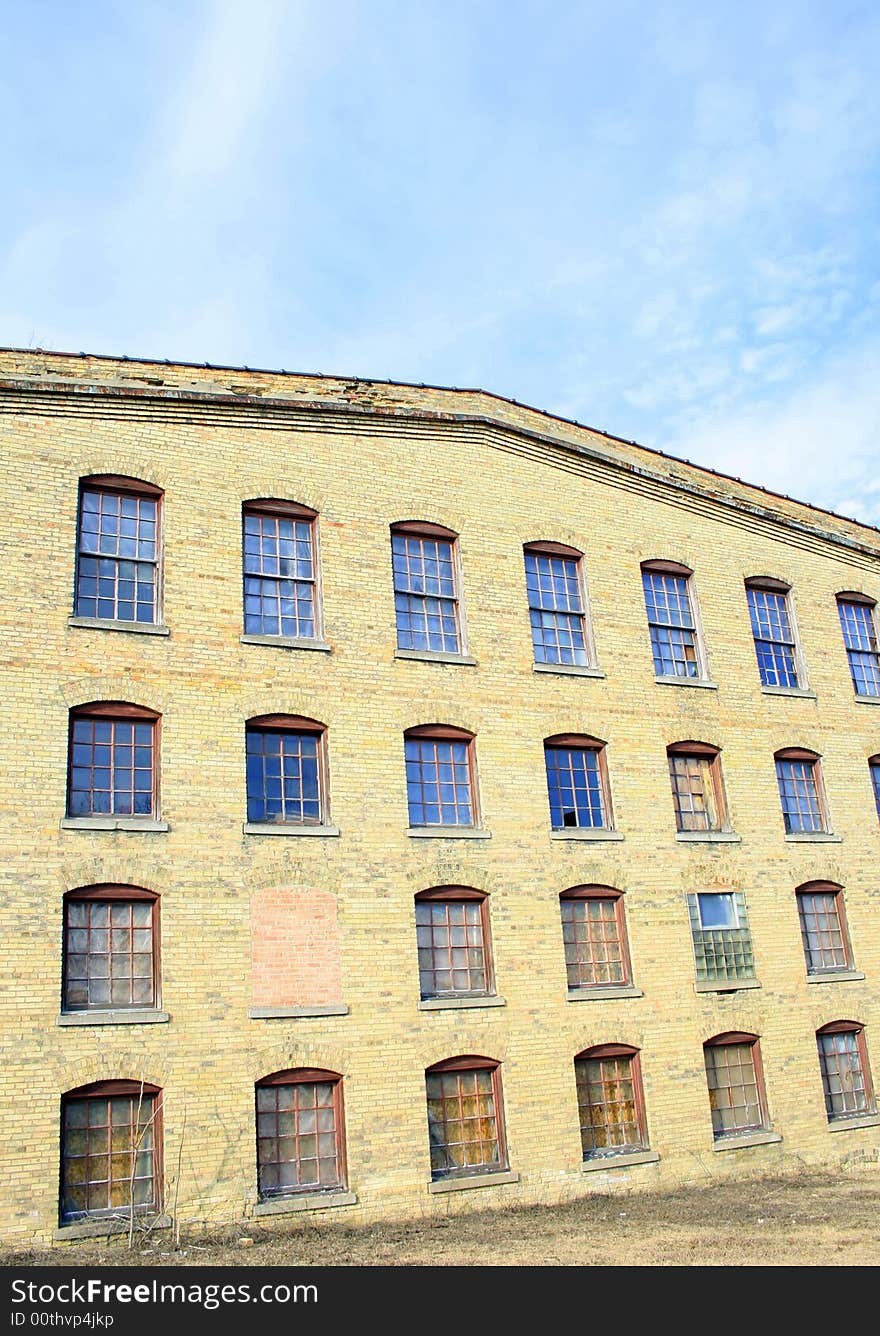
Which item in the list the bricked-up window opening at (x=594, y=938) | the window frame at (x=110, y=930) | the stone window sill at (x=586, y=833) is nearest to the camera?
the window frame at (x=110, y=930)

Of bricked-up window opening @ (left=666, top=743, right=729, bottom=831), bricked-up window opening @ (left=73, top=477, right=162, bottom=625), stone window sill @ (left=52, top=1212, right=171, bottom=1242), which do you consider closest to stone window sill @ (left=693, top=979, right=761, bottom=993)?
bricked-up window opening @ (left=666, top=743, right=729, bottom=831)

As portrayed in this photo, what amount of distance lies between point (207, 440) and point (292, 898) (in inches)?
290

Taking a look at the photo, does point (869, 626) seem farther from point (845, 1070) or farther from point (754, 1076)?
point (754, 1076)

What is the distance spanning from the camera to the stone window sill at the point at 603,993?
16891mm

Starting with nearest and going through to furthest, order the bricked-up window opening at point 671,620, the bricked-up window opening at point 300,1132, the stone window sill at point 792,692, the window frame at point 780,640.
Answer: the bricked-up window opening at point 300,1132 < the bricked-up window opening at point 671,620 < the stone window sill at point 792,692 < the window frame at point 780,640

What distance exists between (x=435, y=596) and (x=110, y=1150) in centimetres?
963

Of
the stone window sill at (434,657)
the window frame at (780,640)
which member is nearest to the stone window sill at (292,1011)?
the stone window sill at (434,657)

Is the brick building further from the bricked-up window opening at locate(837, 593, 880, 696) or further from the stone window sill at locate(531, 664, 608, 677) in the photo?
the bricked-up window opening at locate(837, 593, 880, 696)

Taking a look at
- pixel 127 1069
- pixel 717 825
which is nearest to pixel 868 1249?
pixel 717 825

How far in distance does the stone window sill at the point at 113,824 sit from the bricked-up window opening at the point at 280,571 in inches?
133

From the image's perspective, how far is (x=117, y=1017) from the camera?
13.8 meters

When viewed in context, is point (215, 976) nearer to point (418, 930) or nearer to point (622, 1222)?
point (418, 930)

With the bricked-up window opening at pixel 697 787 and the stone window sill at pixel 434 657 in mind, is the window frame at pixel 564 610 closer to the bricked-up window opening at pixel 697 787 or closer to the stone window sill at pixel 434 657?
the stone window sill at pixel 434 657

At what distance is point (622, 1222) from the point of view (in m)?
14.6
